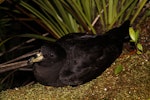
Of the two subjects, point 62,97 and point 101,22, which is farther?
point 101,22

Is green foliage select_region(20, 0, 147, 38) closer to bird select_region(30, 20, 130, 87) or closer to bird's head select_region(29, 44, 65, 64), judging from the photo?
bird select_region(30, 20, 130, 87)

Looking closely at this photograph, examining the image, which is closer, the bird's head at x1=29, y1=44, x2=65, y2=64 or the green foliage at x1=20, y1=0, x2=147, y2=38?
the bird's head at x1=29, y1=44, x2=65, y2=64

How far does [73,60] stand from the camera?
5.96 ft

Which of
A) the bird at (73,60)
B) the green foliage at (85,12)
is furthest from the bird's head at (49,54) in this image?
the green foliage at (85,12)

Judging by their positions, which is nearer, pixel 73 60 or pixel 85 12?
pixel 73 60

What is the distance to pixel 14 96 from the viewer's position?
70.1 inches

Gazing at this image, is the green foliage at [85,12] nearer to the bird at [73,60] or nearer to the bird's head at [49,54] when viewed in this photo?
the bird at [73,60]

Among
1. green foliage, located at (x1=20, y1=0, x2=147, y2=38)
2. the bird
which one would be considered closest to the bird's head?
the bird

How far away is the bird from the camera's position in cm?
180

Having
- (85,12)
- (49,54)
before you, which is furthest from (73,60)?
(85,12)

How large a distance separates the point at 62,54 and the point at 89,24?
0.31 metres

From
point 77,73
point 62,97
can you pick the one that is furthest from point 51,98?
point 77,73

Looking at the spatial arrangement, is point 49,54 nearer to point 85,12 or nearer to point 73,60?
point 73,60

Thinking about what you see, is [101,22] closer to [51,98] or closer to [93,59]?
[93,59]
